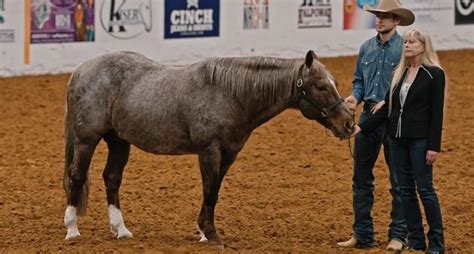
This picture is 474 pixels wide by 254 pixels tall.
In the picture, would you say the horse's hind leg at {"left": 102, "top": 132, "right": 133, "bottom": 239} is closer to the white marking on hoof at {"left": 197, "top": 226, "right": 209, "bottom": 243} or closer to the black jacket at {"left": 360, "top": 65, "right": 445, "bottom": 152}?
the white marking on hoof at {"left": 197, "top": 226, "right": 209, "bottom": 243}

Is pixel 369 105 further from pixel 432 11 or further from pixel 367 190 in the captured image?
pixel 432 11

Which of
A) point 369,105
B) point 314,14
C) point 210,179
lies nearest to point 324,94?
point 369,105

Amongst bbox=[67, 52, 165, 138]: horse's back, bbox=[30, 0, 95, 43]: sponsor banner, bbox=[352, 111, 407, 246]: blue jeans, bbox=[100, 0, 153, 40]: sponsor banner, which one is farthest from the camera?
bbox=[100, 0, 153, 40]: sponsor banner

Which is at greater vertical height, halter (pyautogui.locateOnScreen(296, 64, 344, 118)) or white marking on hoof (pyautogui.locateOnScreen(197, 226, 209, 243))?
halter (pyautogui.locateOnScreen(296, 64, 344, 118))

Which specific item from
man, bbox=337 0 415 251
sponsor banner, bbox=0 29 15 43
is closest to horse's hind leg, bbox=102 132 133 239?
man, bbox=337 0 415 251

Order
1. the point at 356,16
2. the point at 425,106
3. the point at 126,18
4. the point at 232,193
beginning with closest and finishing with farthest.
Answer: the point at 425,106 → the point at 232,193 → the point at 126,18 → the point at 356,16

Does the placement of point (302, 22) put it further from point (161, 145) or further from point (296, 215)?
point (161, 145)

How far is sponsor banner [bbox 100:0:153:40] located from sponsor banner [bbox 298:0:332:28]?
346 centimetres

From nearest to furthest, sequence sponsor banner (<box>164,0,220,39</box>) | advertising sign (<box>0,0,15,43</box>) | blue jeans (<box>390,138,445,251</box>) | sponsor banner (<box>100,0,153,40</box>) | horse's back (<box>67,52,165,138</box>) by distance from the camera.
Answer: blue jeans (<box>390,138,445,251</box>), horse's back (<box>67,52,165,138</box>), advertising sign (<box>0,0,15,43</box>), sponsor banner (<box>100,0,153,40</box>), sponsor banner (<box>164,0,220,39</box>)

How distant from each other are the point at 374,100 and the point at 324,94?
0.51 m

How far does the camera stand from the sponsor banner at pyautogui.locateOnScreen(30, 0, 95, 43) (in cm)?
1811

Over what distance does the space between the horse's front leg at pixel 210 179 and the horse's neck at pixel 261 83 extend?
1.30 ft

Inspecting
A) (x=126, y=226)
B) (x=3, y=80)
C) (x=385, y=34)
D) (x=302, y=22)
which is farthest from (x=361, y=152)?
(x=302, y=22)

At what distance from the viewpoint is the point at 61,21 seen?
723 inches
